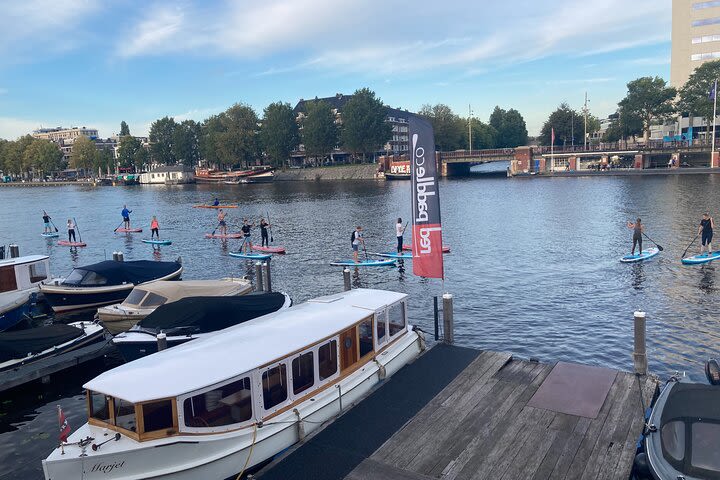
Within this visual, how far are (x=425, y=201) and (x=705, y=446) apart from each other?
11321 millimetres

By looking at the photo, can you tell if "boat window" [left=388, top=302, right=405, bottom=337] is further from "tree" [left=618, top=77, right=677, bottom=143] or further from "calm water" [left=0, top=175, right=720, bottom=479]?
"tree" [left=618, top=77, right=677, bottom=143]

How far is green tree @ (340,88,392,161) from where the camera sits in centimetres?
15375

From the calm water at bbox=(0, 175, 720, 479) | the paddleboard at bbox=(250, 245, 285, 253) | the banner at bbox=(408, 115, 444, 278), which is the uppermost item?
the banner at bbox=(408, 115, 444, 278)

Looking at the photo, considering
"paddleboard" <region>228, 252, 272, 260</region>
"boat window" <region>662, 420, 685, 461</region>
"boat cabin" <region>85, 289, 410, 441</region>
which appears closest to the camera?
"boat window" <region>662, 420, 685, 461</region>

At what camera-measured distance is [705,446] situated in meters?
9.06

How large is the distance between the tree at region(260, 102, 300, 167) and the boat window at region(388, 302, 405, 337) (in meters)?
152

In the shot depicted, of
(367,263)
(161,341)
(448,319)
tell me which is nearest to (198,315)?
(161,341)

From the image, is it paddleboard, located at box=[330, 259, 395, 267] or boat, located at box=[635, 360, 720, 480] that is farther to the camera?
paddleboard, located at box=[330, 259, 395, 267]

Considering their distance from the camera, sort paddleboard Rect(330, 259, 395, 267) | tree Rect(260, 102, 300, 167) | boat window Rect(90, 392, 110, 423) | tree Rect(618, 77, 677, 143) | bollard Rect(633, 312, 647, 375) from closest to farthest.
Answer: boat window Rect(90, 392, 110, 423), bollard Rect(633, 312, 647, 375), paddleboard Rect(330, 259, 395, 267), tree Rect(618, 77, 677, 143), tree Rect(260, 102, 300, 167)

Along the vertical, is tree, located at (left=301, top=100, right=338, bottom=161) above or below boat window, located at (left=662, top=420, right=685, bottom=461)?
above

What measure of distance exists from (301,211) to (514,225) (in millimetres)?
32767

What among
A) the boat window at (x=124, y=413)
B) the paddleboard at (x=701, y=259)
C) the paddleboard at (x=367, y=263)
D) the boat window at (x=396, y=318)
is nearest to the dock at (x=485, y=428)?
the boat window at (x=396, y=318)

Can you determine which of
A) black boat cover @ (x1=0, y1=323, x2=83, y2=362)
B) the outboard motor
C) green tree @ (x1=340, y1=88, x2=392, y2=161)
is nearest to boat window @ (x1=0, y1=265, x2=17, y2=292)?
black boat cover @ (x1=0, y1=323, x2=83, y2=362)

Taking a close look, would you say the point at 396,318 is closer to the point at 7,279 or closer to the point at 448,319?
the point at 448,319
